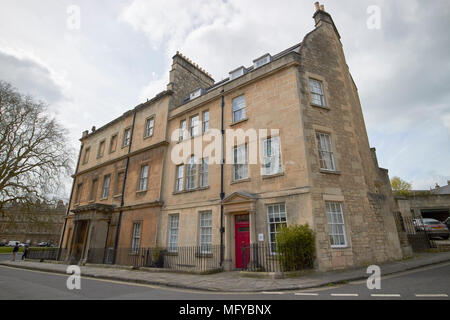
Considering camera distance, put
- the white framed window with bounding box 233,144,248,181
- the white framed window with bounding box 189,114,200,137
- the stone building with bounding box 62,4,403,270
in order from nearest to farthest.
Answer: the stone building with bounding box 62,4,403,270 < the white framed window with bounding box 233,144,248,181 < the white framed window with bounding box 189,114,200,137

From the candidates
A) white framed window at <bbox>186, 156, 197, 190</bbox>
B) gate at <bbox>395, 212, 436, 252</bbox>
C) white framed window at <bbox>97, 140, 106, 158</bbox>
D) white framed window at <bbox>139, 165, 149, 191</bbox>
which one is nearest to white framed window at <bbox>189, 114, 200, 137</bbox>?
white framed window at <bbox>186, 156, 197, 190</bbox>

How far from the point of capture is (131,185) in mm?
17891

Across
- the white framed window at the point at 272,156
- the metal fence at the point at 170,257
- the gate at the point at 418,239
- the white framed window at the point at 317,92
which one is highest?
the white framed window at the point at 317,92

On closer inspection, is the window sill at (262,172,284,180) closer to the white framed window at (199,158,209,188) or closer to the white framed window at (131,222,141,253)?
the white framed window at (199,158,209,188)

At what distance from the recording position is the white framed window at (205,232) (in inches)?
491

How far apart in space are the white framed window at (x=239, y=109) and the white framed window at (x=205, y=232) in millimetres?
5717

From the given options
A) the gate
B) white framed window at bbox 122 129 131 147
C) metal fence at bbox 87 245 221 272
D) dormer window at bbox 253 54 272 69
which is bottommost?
metal fence at bbox 87 245 221 272

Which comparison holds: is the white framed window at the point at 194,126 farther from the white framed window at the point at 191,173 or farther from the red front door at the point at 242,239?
the red front door at the point at 242,239

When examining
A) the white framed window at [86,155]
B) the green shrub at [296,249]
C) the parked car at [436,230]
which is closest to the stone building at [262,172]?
the green shrub at [296,249]

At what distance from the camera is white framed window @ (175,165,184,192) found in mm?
15103

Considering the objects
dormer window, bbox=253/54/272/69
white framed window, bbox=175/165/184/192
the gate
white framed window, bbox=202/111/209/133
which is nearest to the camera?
the gate

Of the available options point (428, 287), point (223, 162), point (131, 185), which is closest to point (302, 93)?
point (223, 162)

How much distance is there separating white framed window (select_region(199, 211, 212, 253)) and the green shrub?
15.4 ft

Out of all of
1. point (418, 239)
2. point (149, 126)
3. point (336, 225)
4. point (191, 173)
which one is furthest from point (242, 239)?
point (149, 126)
